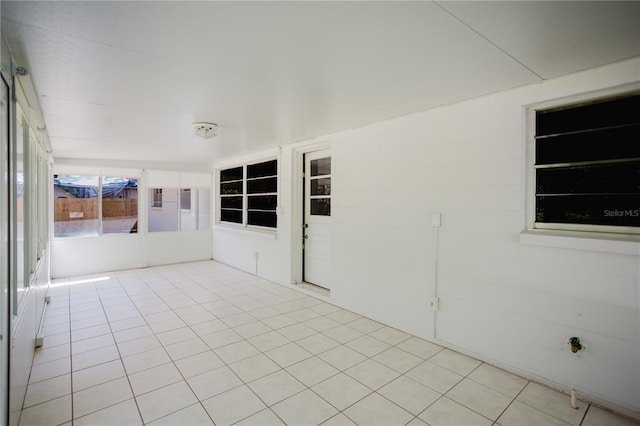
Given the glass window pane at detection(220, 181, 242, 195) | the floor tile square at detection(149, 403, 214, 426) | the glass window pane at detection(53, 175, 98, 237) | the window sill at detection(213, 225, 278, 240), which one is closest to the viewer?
the floor tile square at detection(149, 403, 214, 426)

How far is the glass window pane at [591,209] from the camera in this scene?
7.11 ft

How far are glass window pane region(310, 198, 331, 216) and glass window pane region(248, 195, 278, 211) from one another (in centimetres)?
97

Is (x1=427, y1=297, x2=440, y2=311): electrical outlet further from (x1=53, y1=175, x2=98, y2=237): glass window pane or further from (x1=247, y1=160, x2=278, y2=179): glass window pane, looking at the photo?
(x1=53, y1=175, x2=98, y2=237): glass window pane

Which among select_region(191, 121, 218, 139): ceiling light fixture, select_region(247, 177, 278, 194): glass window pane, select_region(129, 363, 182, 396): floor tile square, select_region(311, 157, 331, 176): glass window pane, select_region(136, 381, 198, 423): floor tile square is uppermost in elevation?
select_region(191, 121, 218, 139): ceiling light fixture

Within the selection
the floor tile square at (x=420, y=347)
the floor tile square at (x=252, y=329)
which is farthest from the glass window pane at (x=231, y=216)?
the floor tile square at (x=420, y=347)

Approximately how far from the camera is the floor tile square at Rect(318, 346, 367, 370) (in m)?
2.76

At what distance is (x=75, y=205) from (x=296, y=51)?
6492 millimetres

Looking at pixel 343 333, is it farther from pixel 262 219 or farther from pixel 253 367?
pixel 262 219

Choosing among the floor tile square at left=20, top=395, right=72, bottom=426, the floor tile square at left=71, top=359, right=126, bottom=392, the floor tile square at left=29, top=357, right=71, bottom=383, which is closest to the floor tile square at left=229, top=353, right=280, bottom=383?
the floor tile square at left=71, top=359, right=126, bottom=392

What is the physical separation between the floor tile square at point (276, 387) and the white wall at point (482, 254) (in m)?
1.48

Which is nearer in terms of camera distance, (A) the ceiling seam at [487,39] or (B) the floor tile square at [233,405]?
(A) the ceiling seam at [487,39]

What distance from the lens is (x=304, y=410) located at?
2.15m

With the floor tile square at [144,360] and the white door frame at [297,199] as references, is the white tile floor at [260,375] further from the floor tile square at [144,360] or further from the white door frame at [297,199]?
the white door frame at [297,199]

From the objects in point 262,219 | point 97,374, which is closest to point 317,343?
point 97,374
